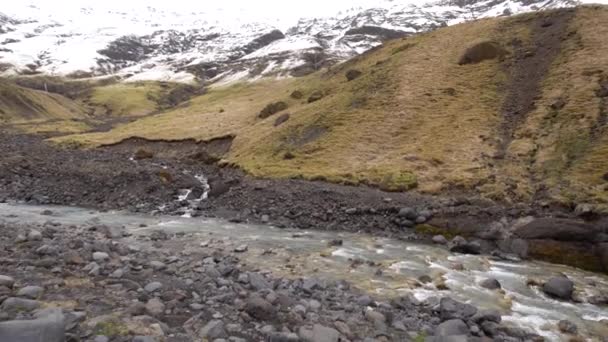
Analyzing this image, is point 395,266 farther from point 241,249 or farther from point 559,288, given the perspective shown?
point 241,249

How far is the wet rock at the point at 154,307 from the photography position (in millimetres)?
12734

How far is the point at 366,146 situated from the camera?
4925 centimetres

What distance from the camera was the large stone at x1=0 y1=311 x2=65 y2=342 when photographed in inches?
380

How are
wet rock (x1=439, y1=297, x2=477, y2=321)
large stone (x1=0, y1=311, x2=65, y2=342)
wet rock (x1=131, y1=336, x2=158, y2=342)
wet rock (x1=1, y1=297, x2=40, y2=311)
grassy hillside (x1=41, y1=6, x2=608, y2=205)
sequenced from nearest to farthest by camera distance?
large stone (x1=0, y1=311, x2=65, y2=342), wet rock (x1=131, y1=336, x2=158, y2=342), wet rock (x1=1, y1=297, x2=40, y2=311), wet rock (x1=439, y1=297, x2=477, y2=321), grassy hillside (x1=41, y1=6, x2=608, y2=205)

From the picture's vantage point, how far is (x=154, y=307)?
13.0 meters

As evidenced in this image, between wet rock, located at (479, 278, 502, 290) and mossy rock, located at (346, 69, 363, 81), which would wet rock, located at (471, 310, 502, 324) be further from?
mossy rock, located at (346, 69, 363, 81)

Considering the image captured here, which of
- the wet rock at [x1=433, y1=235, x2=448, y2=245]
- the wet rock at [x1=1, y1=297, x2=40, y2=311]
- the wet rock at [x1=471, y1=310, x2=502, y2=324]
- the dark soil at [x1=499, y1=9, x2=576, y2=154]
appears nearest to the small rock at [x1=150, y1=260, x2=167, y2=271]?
the wet rock at [x1=1, y1=297, x2=40, y2=311]

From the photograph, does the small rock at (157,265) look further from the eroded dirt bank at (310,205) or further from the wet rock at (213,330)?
the eroded dirt bank at (310,205)

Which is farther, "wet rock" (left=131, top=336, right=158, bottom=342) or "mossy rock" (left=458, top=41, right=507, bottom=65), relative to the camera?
"mossy rock" (left=458, top=41, right=507, bottom=65)

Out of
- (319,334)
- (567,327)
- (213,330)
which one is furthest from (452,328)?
(213,330)

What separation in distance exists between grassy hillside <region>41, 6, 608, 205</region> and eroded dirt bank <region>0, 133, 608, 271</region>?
3.26 meters

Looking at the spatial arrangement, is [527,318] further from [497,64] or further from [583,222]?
[497,64]

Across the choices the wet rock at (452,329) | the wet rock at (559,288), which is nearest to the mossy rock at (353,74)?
the wet rock at (559,288)

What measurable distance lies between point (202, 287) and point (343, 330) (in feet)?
15.8
